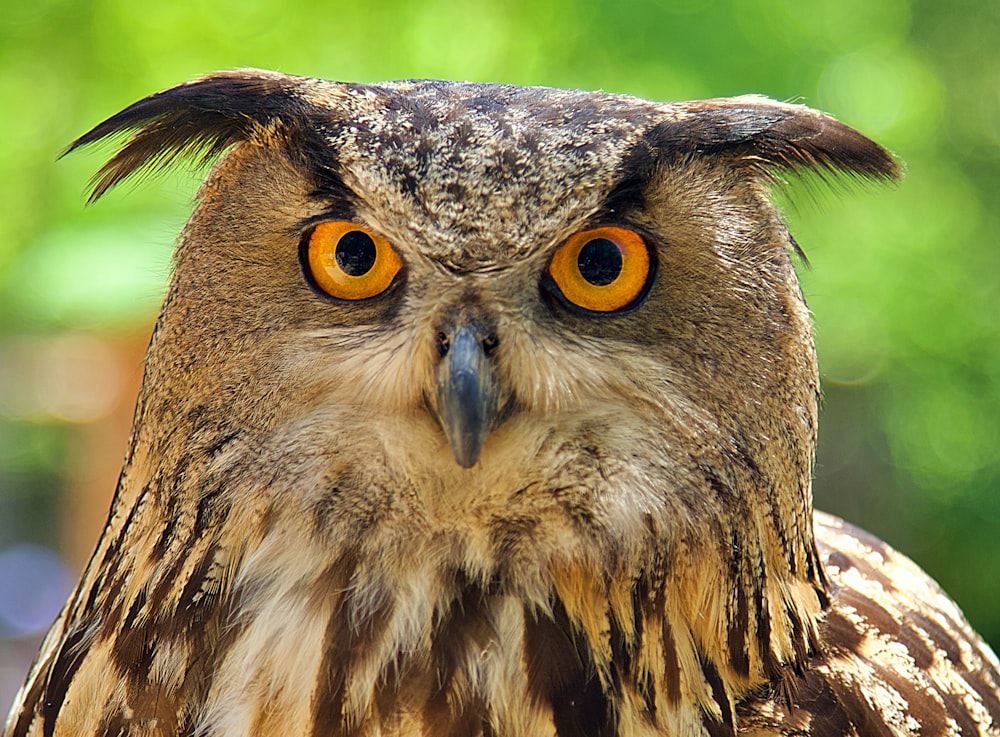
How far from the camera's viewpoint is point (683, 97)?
14.7 ft

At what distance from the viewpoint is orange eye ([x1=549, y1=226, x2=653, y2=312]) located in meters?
1.20

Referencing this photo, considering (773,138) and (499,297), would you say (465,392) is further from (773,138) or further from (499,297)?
(773,138)

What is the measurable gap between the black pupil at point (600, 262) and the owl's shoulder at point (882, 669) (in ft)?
1.68

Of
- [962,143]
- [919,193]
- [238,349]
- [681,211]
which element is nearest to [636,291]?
[681,211]

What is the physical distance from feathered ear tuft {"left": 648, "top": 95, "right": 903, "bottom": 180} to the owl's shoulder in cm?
55

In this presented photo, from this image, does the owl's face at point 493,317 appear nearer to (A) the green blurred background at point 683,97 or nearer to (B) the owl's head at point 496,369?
(B) the owl's head at point 496,369

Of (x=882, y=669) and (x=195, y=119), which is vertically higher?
(x=195, y=119)

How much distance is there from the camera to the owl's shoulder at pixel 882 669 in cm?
130

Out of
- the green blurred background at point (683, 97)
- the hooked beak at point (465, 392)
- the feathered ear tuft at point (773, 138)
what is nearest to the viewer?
the hooked beak at point (465, 392)

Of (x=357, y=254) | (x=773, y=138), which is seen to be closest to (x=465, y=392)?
(x=357, y=254)

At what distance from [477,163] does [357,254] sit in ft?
0.53

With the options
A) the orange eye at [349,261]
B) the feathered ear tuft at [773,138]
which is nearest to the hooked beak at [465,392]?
the orange eye at [349,261]

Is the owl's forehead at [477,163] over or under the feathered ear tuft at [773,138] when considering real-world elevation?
under

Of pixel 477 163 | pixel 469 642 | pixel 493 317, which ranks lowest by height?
pixel 469 642
